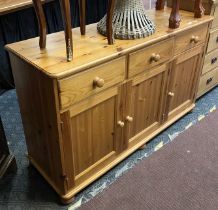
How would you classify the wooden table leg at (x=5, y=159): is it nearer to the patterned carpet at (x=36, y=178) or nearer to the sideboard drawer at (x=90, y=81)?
the patterned carpet at (x=36, y=178)

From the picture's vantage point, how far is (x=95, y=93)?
1.16m

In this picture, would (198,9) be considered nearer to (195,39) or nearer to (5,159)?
(195,39)

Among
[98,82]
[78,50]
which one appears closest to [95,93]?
[98,82]

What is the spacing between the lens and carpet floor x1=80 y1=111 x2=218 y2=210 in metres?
1.38

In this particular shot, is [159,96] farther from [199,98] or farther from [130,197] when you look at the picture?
[199,98]

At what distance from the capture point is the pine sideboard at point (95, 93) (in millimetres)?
1079

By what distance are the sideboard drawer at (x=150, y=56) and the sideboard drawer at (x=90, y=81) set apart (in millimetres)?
61

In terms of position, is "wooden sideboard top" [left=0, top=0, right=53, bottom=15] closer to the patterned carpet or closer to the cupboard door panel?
the patterned carpet

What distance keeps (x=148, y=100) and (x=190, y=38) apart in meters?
0.44

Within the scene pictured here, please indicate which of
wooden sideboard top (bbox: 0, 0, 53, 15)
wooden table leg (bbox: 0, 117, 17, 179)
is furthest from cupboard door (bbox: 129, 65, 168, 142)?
wooden sideboard top (bbox: 0, 0, 53, 15)

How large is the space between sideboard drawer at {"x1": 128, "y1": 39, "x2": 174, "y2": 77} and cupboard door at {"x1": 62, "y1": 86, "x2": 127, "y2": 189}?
13 centimetres

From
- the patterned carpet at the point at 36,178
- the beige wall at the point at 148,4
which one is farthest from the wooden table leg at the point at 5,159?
the beige wall at the point at 148,4

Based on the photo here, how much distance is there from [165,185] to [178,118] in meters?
0.58

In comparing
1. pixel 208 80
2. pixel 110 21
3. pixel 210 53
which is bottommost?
pixel 208 80
